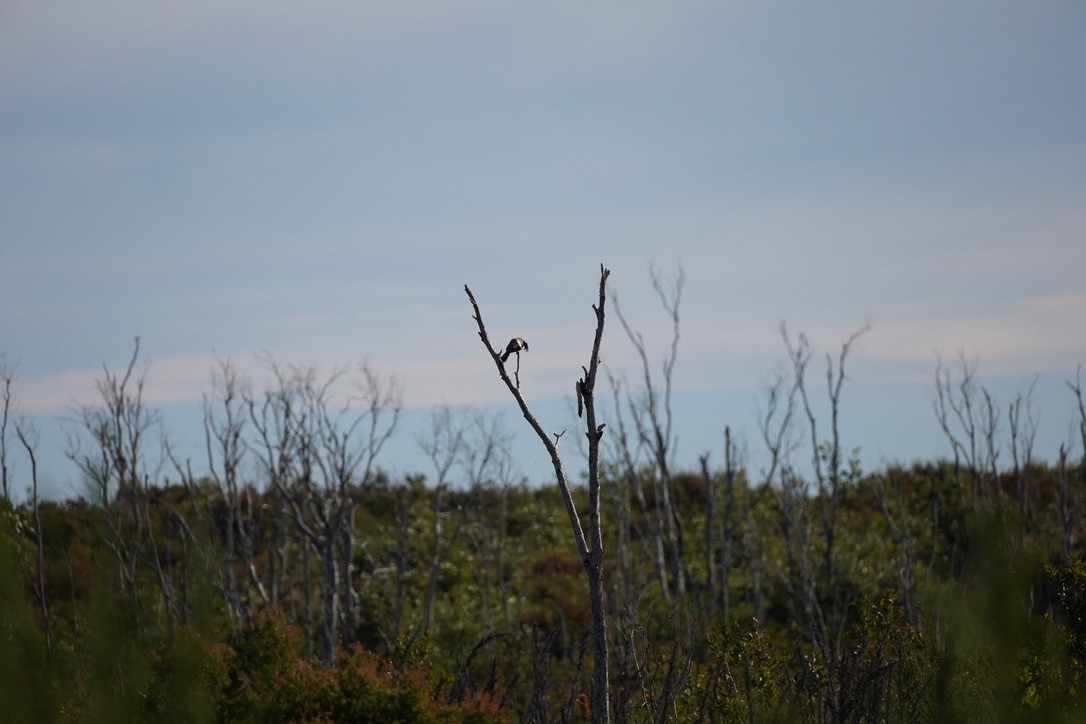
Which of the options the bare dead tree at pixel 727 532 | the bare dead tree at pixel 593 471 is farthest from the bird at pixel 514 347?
the bare dead tree at pixel 727 532

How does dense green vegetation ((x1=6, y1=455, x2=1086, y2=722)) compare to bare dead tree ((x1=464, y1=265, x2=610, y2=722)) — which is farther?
bare dead tree ((x1=464, y1=265, x2=610, y2=722))

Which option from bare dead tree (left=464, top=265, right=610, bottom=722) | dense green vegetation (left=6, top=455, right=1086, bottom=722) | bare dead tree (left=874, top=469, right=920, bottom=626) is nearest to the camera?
dense green vegetation (left=6, top=455, right=1086, bottom=722)

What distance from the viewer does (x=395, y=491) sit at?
101ft

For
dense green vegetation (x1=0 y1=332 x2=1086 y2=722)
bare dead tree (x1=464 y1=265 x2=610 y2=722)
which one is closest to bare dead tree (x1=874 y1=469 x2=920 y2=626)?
dense green vegetation (x1=0 y1=332 x2=1086 y2=722)

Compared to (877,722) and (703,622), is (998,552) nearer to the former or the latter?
(877,722)

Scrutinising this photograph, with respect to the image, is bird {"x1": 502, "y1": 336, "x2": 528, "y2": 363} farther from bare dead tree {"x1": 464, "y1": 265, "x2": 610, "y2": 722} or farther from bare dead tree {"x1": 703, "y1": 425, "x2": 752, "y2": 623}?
bare dead tree {"x1": 703, "y1": 425, "x2": 752, "y2": 623}

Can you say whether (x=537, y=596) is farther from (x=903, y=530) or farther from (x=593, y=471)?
(x=593, y=471)

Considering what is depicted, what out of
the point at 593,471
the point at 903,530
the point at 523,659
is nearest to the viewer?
the point at 593,471

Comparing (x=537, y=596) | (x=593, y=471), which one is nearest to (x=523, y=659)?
(x=537, y=596)

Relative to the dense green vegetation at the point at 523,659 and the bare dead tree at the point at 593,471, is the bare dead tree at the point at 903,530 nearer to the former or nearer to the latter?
the dense green vegetation at the point at 523,659

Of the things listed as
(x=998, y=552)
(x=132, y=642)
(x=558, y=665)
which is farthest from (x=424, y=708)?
(x=558, y=665)

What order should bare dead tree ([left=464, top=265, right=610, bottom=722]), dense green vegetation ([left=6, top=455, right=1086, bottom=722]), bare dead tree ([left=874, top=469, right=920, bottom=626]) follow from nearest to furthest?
dense green vegetation ([left=6, top=455, right=1086, bottom=722])
bare dead tree ([left=464, top=265, right=610, bottom=722])
bare dead tree ([left=874, top=469, right=920, bottom=626])

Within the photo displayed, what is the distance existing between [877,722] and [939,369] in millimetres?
18575

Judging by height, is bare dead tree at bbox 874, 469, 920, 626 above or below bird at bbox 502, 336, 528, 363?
below
